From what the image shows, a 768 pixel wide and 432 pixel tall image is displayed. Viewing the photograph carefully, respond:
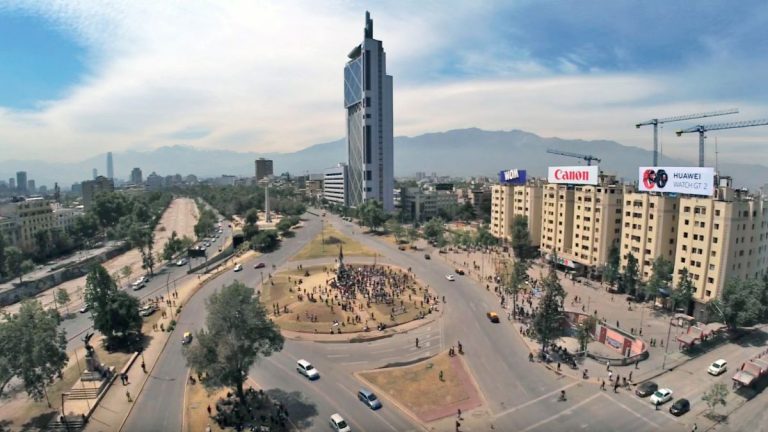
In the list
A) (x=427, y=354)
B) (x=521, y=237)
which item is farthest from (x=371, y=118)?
(x=427, y=354)

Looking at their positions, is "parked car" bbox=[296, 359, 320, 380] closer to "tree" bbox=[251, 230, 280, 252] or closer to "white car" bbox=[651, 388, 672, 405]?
"white car" bbox=[651, 388, 672, 405]

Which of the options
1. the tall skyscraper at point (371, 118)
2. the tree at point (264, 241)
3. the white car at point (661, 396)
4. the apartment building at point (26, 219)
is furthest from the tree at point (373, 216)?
the white car at point (661, 396)

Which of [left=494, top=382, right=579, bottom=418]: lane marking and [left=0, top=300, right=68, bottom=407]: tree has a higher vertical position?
[left=0, top=300, right=68, bottom=407]: tree

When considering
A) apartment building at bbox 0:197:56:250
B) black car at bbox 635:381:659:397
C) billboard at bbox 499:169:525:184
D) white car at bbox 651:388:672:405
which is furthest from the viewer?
billboard at bbox 499:169:525:184

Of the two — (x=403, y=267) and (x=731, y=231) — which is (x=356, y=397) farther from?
(x=731, y=231)

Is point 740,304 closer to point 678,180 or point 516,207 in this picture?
point 678,180

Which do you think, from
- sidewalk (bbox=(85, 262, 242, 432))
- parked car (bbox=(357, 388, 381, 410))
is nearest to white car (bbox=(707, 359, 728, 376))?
parked car (bbox=(357, 388, 381, 410))
